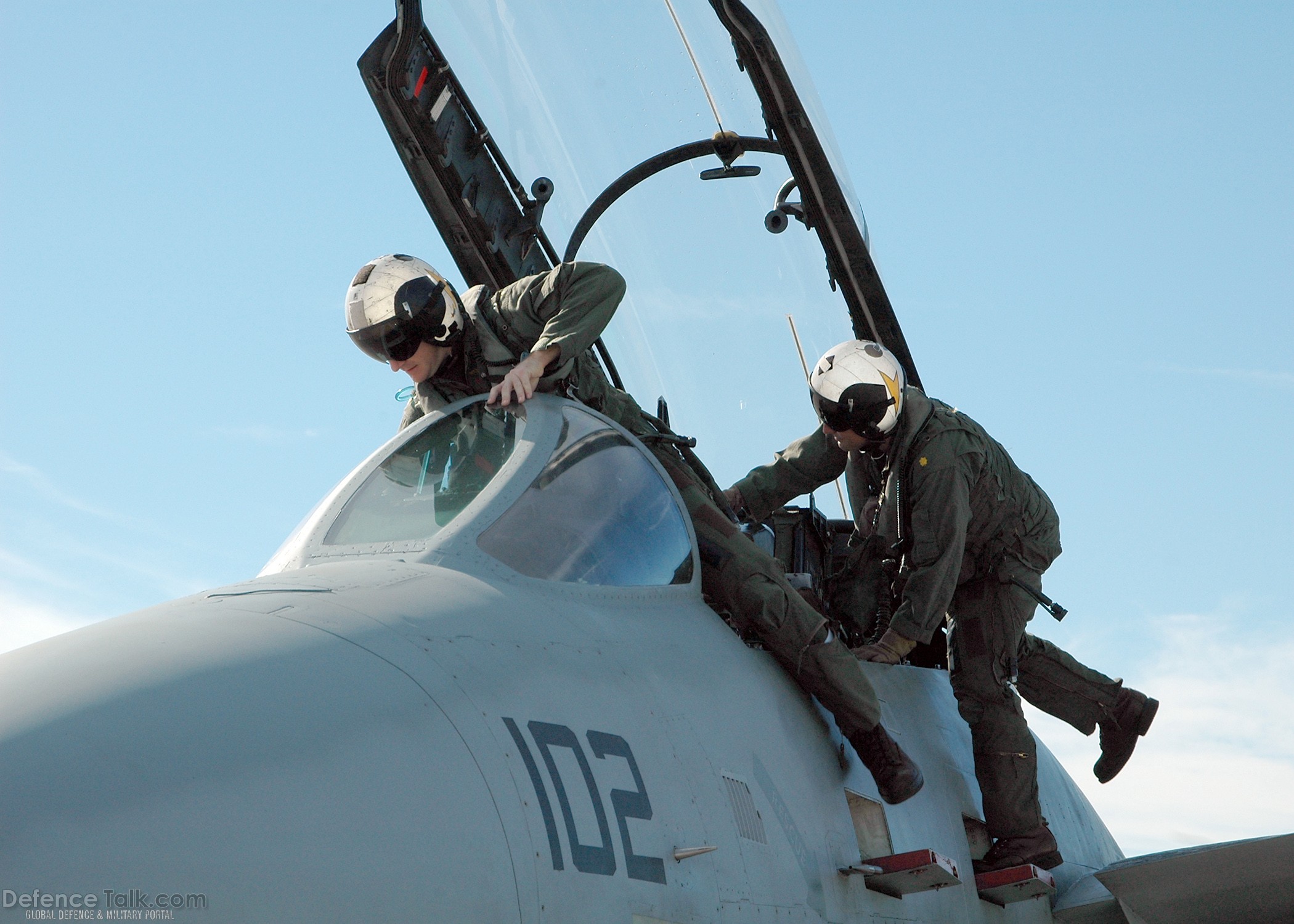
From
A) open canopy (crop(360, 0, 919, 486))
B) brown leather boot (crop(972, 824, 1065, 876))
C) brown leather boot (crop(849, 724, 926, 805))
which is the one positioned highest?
open canopy (crop(360, 0, 919, 486))

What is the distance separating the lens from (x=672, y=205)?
8.00m

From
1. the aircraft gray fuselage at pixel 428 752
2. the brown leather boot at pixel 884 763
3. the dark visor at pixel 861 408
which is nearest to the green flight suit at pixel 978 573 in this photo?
the dark visor at pixel 861 408

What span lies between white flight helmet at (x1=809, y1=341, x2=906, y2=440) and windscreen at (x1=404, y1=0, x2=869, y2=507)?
2036mm

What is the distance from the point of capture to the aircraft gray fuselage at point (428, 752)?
212 centimetres

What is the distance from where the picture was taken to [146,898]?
1.99 metres

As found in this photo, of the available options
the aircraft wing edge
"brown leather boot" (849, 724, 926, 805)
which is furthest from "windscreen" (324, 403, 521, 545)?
the aircraft wing edge

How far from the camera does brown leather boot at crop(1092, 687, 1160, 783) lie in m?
6.39

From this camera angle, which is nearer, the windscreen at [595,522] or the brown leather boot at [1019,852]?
the windscreen at [595,522]

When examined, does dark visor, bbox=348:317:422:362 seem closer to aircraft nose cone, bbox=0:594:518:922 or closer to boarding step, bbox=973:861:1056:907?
aircraft nose cone, bbox=0:594:518:922

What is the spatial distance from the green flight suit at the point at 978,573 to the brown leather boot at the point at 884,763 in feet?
2.57

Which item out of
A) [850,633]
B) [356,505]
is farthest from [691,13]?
[356,505]

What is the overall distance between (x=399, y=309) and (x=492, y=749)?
8.05 ft

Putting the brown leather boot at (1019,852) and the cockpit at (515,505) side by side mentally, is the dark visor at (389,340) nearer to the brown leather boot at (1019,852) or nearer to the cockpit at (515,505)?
the cockpit at (515,505)

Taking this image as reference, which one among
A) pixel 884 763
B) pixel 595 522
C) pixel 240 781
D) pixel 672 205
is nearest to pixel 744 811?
pixel 595 522
